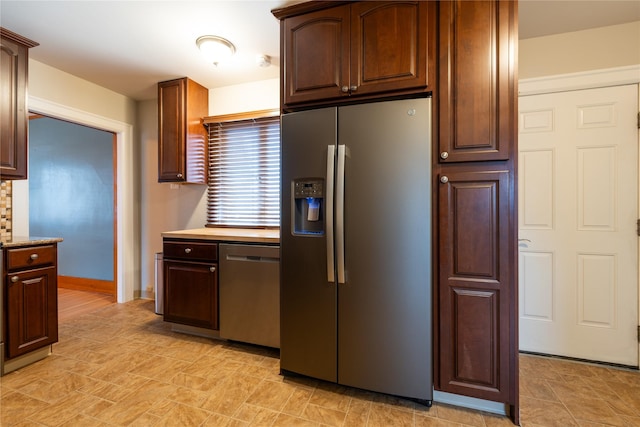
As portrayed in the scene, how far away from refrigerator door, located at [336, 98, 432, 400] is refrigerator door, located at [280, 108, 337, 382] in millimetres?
96

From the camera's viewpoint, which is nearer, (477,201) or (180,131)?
(477,201)

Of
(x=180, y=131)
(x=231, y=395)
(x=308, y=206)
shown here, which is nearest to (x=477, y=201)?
(x=308, y=206)

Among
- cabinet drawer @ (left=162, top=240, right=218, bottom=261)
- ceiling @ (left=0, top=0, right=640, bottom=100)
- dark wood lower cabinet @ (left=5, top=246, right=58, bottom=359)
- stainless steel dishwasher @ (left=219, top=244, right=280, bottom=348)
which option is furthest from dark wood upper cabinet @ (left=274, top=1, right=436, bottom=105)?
dark wood lower cabinet @ (left=5, top=246, right=58, bottom=359)

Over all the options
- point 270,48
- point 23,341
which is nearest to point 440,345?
point 270,48

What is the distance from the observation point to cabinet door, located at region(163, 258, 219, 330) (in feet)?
8.04

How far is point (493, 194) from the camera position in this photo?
5.13 ft

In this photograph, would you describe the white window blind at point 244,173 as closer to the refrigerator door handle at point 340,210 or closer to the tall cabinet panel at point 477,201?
the refrigerator door handle at point 340,210

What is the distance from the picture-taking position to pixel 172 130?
307 cm

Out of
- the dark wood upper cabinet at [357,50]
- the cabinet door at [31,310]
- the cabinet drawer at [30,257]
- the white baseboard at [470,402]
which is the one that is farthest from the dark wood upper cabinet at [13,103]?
the white baseboard at [470,402]

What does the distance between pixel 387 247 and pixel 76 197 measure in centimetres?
465

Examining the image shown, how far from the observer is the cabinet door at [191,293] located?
8.04ft

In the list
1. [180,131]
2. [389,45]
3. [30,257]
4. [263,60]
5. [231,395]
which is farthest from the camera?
[180,131]

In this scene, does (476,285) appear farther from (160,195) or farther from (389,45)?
(160,195)

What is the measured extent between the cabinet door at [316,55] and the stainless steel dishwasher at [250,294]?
3.79 ft
